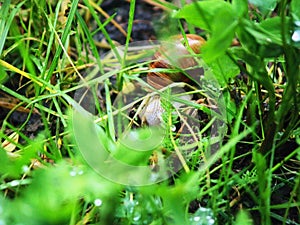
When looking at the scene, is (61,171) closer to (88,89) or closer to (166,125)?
(166,125)

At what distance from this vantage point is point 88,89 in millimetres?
1116

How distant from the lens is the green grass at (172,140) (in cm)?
66

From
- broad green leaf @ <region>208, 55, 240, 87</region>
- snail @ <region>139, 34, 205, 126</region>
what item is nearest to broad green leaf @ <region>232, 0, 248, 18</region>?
broad green leaf @ <region>208, 55, 240, 87</region>

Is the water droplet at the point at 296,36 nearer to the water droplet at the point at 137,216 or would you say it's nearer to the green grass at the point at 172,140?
the green grass at the point at 172,140

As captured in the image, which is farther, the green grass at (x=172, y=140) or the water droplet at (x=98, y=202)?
the water droplet at (x=98, y=202)

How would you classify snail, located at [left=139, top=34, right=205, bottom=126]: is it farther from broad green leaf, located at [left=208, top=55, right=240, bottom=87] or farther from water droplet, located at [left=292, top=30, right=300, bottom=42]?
water droplet, located at [left=292, top=30, right=300, bottom=42]

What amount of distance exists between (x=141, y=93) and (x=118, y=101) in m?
0.05

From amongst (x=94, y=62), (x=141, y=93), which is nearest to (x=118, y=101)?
(x=141, y=93)

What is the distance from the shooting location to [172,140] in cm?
91

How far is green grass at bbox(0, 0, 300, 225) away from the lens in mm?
662

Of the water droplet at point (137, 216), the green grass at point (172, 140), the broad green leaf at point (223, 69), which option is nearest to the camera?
the green grass at point (172, 140)

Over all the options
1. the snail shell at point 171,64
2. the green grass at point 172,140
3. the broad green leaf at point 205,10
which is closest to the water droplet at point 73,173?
the green grass at point 172,140

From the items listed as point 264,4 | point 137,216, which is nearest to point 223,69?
point 264,4

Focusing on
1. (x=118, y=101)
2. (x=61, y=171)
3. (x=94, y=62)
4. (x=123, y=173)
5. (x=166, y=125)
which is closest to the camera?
(x=61, y=171)
